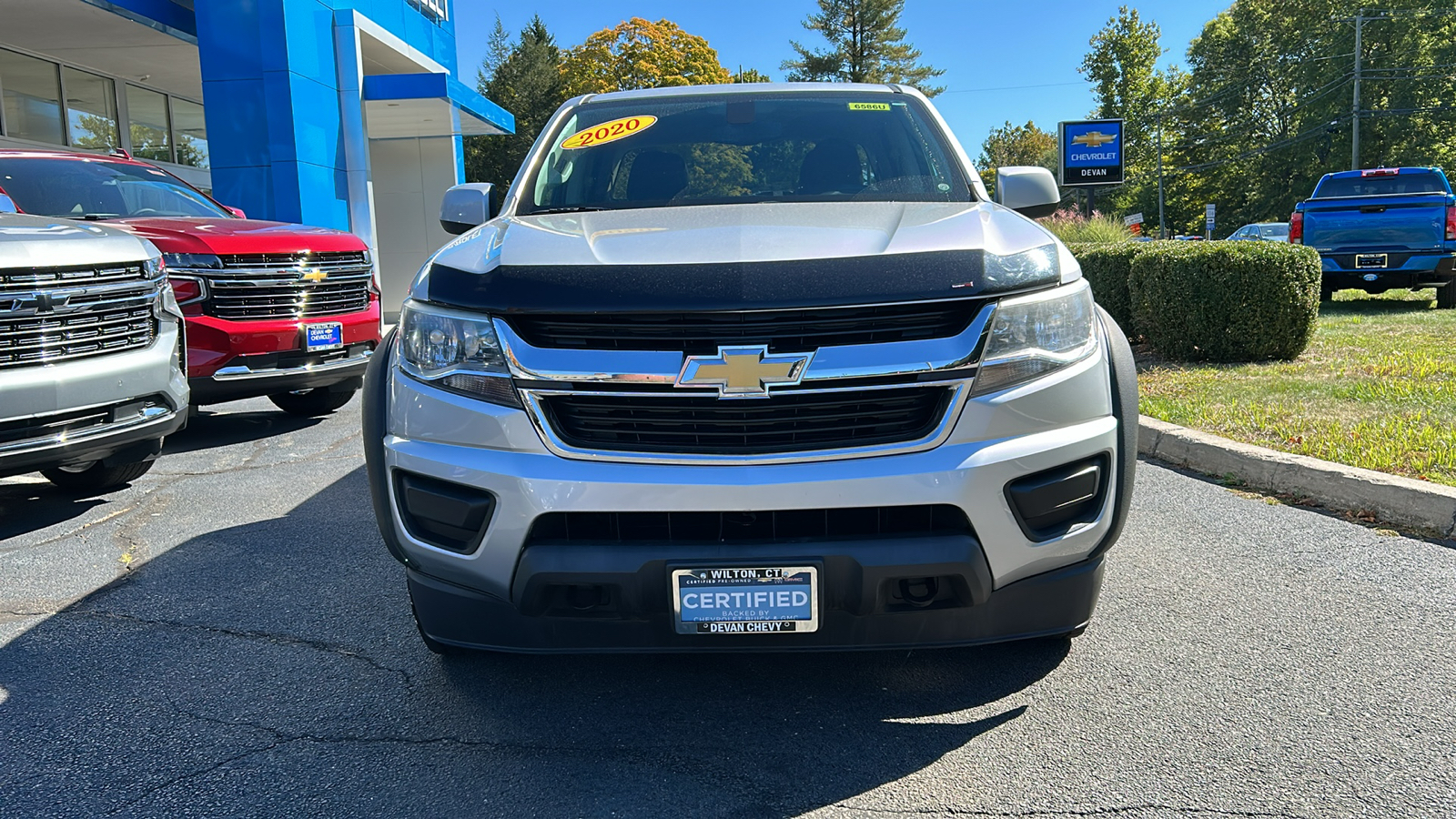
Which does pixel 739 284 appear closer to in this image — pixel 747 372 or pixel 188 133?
pixel 747 372

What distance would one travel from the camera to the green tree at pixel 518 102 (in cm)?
5591

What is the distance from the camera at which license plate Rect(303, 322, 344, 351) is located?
699 centimetres

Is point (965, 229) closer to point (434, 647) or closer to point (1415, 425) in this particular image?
point (434, 647)

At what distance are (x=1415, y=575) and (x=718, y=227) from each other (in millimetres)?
2867

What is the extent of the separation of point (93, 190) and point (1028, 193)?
6.46 metres

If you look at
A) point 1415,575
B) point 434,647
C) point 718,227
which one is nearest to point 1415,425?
point 1415,575

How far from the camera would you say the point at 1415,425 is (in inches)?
221

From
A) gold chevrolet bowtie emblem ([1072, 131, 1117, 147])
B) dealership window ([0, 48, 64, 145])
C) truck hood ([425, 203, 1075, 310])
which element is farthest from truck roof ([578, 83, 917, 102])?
dealership window ([0, 48, 64, 145])

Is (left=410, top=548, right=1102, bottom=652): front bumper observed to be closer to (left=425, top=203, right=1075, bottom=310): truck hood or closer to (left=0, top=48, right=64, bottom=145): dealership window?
(left=425, top=203, right=1075, bottom=310): truck hood

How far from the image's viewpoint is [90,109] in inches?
743

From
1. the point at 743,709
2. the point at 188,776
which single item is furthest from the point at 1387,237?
the point at 188,776

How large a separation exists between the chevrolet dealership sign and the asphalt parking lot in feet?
47.0

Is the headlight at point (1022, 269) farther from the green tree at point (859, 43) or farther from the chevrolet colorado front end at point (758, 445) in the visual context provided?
the green tree at point (859, 43)

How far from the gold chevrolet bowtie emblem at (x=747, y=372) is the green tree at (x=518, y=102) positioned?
54983mm
